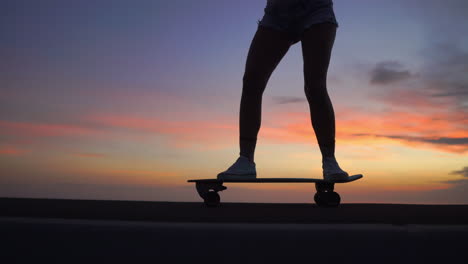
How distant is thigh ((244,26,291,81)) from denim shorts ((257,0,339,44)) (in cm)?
6

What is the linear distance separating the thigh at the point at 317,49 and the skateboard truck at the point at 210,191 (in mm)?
1087

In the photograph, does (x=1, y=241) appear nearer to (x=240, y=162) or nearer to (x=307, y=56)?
(x=240, y=162)

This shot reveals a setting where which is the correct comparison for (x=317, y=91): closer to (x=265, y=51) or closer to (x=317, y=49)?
(x=317, y=49)

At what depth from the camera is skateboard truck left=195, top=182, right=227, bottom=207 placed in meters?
3.84

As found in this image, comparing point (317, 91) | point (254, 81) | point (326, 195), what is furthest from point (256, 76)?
point (326, 195)

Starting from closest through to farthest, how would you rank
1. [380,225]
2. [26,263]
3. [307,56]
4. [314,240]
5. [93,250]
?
[26,263], [93,250], [314,240], [380,225], [307,56]

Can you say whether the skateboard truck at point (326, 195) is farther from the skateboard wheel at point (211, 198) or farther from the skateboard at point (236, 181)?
the skateboard wheel at point (211, 198)

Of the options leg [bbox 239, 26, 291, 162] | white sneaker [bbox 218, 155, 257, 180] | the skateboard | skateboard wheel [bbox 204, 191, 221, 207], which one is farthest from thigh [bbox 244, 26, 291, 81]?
skateboard wheel [bbox 204, 191, 221, 207]

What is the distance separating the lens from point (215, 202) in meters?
3.86

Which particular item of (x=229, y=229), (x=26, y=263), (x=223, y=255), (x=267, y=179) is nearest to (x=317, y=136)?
(x=267, y=179)

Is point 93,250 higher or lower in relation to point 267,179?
lower

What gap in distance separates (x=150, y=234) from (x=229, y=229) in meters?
0.28

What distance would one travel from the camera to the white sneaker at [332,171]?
3.96 metres

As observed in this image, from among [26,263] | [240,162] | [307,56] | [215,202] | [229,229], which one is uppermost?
[307,56]
